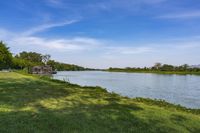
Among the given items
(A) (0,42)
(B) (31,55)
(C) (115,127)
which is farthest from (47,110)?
(B) (31,55)

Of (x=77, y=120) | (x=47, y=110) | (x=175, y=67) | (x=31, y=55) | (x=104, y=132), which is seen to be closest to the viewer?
(x=104, y=132)

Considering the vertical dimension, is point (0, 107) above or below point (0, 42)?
below

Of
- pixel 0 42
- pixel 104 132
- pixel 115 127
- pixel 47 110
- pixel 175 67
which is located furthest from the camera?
pixel 175 67

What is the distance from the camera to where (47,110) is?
9.88 meters

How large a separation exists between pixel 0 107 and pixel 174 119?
244 inches

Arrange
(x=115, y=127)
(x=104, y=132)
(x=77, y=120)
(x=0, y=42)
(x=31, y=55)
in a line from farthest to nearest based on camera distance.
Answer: (x=31, y=55) → (x=0, y=42) → (x=77, y=120) → (x=115, y=127) → (x=104, y=132)

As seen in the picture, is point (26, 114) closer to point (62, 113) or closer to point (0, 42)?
point (62, 113)

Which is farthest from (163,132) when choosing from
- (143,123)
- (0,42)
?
(0,42)

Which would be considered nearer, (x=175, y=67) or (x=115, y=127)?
(x=115, y=127)

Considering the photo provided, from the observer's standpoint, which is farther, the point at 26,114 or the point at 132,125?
the point at 26,114

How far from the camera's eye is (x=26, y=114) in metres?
8.89

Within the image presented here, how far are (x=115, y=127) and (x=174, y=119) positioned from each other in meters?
2.64

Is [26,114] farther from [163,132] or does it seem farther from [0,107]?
[163,132]

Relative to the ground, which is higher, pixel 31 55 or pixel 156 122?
pixel 31 55
